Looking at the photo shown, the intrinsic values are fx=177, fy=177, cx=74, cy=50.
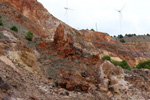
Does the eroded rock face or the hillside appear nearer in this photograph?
the hillside

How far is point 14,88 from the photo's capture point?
8344mm

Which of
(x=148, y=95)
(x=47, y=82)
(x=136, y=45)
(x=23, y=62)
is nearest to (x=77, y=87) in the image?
(x=47, y=82)

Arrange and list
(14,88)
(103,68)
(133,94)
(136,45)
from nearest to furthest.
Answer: (14,88), (133,94), (103,68), (136,45)

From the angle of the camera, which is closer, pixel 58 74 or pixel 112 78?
pixel 58 74

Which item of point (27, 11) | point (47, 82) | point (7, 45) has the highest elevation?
point (27, 11)

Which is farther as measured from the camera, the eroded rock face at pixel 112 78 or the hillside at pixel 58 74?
the eroded rock face at pixel 112 78

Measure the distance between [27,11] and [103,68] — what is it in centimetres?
2615

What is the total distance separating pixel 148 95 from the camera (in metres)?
16.6

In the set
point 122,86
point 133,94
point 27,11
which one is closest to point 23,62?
point 122,86

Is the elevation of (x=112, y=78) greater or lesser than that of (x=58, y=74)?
lesser

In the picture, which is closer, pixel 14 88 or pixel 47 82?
pixel 14 88

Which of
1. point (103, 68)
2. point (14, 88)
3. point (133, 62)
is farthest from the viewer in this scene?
point (133, 62)

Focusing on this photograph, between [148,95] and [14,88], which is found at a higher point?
[14,88]

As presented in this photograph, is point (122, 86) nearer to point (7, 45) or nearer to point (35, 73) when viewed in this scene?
point (35, 73)
